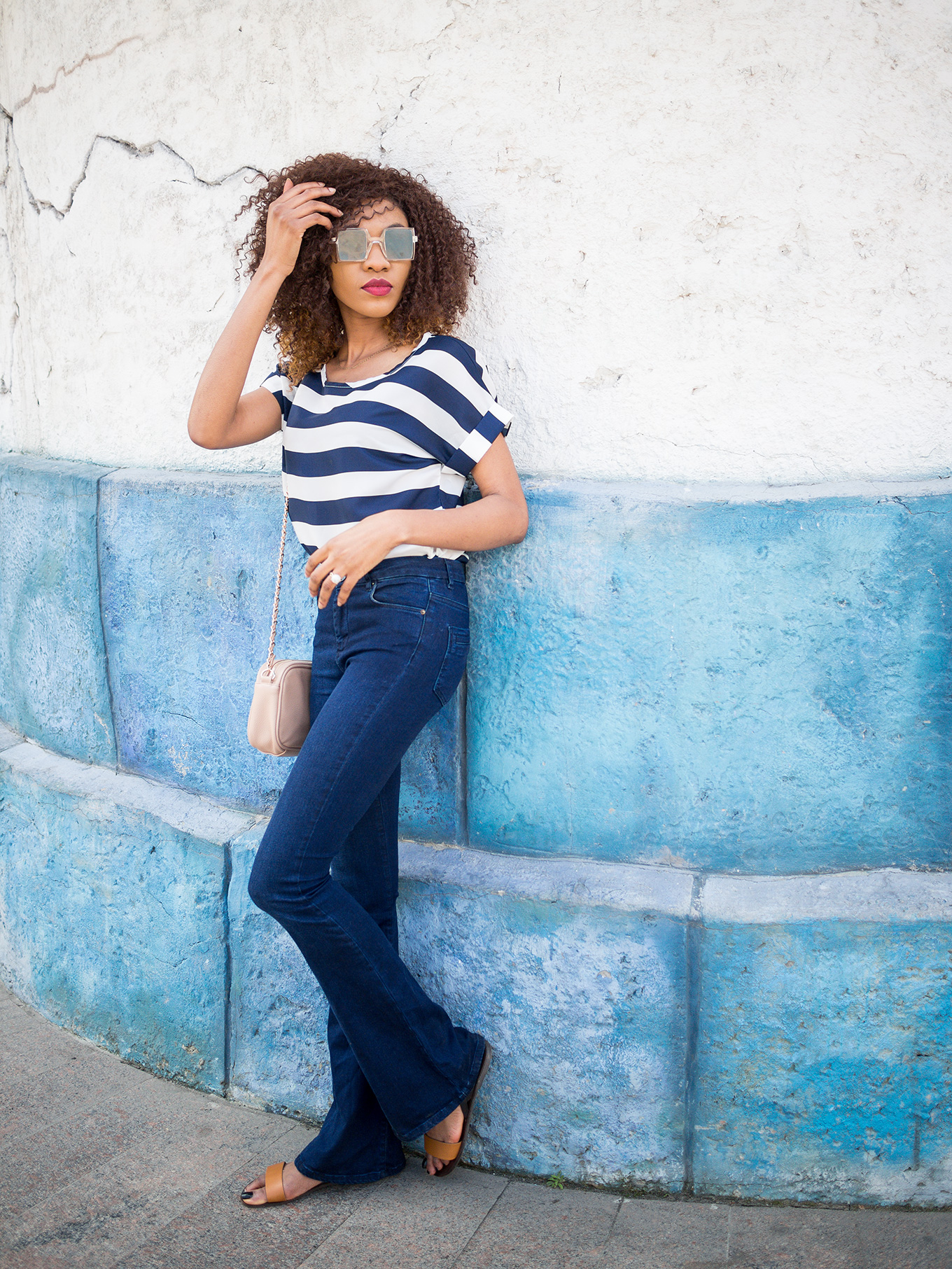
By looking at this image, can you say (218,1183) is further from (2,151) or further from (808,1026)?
(2,151)

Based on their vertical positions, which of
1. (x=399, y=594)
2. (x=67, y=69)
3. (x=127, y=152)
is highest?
(x=67, y=69)

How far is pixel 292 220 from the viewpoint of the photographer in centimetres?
201

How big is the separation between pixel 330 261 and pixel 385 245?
15 centimetres

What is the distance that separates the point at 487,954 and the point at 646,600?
2.68ft

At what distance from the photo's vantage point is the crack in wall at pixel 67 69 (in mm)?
2658

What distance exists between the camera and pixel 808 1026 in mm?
2051

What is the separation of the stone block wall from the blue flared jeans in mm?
164

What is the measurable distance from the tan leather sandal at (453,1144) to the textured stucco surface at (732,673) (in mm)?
520

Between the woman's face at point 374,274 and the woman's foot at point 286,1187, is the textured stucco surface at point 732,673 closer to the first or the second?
the woman's face at point 374,274

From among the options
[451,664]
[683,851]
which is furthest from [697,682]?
[451,664]

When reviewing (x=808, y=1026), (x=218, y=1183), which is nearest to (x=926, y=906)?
(x=808, y=1026)

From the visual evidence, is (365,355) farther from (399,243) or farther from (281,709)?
(281,709)

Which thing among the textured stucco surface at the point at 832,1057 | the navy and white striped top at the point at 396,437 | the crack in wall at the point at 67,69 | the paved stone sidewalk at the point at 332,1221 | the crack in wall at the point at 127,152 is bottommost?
the paved stone sidewalk at the point at 332,1221

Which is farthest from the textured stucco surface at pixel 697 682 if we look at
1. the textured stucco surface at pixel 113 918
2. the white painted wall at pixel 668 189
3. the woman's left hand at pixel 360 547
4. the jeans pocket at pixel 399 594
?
the textured stucco surface at pixel 113 918
